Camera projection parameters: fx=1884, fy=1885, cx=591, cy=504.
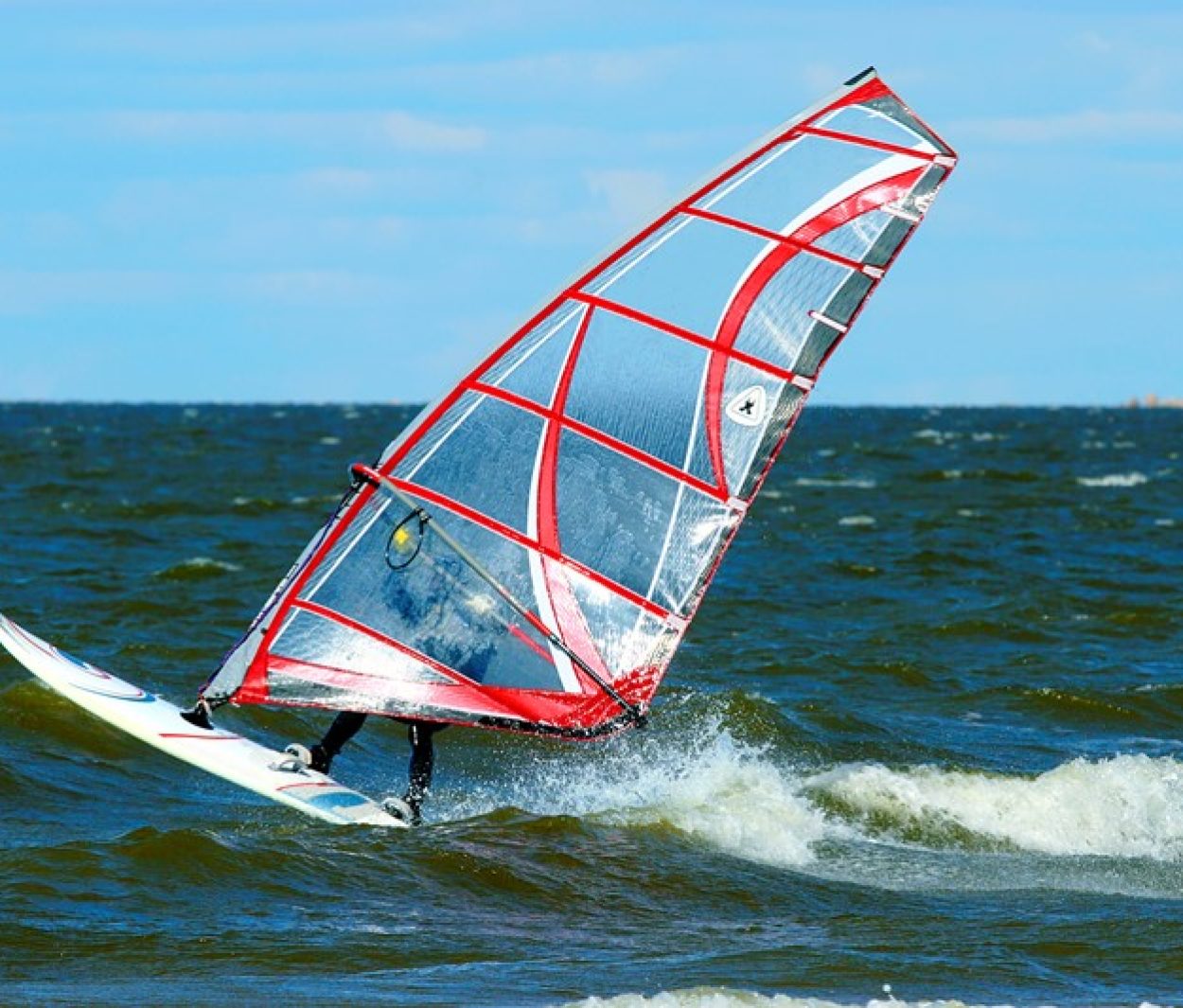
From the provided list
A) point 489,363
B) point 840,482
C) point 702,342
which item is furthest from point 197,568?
point 840,482

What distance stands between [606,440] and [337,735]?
1741 millimetres

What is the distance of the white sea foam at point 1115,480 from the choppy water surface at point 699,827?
14102 mm

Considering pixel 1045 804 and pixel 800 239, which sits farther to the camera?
pixel 1045 804

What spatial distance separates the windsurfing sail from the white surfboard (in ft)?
0.78

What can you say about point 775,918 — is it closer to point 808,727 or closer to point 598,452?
point 598,452

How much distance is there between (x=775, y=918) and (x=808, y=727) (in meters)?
4.69

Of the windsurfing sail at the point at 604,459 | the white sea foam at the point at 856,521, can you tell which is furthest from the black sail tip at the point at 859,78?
the white sea foam at the point at 856,521

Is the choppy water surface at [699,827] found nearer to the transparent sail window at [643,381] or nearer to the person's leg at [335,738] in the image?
the person's leg at [335,738]

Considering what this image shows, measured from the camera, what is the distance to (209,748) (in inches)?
316

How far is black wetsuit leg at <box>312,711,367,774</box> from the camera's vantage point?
8148mm

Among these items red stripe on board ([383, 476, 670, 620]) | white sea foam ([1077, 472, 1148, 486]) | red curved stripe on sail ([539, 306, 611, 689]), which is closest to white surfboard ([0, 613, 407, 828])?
red curved stripe on sail ([539, 306, 611, 689])

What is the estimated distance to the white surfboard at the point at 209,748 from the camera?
790cm

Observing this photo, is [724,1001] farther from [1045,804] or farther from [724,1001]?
[1045,804]

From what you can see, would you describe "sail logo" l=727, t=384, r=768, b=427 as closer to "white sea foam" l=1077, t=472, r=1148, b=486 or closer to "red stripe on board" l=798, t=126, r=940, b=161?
"red stripe on board" l=798, t=126, r=940, b=161
